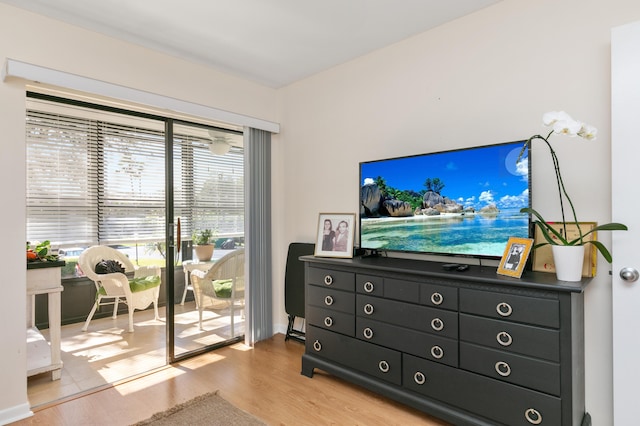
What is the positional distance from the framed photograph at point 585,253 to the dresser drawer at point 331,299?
1.17 meters

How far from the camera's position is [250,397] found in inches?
98.1

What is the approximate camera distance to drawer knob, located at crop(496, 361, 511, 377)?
6.02ft

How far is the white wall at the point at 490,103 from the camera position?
1.95 meters

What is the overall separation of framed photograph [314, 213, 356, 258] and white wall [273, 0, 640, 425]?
224 millimetres

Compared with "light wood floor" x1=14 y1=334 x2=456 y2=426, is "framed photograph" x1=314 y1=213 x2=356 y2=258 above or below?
above

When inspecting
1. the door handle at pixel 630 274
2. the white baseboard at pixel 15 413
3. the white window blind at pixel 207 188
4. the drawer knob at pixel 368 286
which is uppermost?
the white window blind at pixel 207 188

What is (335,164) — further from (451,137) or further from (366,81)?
(451,137)

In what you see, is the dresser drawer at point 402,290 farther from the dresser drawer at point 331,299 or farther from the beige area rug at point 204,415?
the beige area rug at point 204,415

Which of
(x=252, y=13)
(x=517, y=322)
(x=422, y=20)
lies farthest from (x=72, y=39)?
(x=517, y=322)

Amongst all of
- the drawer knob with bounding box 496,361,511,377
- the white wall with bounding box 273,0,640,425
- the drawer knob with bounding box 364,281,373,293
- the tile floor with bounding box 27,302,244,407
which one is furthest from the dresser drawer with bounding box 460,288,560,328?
the tile floor with bounding box 27,302,244,407

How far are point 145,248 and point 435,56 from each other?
11.2 ft

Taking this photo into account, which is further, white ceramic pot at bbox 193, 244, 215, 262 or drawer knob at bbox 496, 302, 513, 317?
white ceramic pot at bbox 193, 244, 215, 262

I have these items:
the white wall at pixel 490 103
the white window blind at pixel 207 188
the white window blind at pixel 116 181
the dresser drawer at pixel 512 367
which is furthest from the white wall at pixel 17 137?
the dresser drawer at pixel 512 367

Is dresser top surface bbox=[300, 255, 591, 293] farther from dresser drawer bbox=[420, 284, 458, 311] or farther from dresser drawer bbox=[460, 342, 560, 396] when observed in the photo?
dresser drawer bbox=[460, 342, 560, 396]
